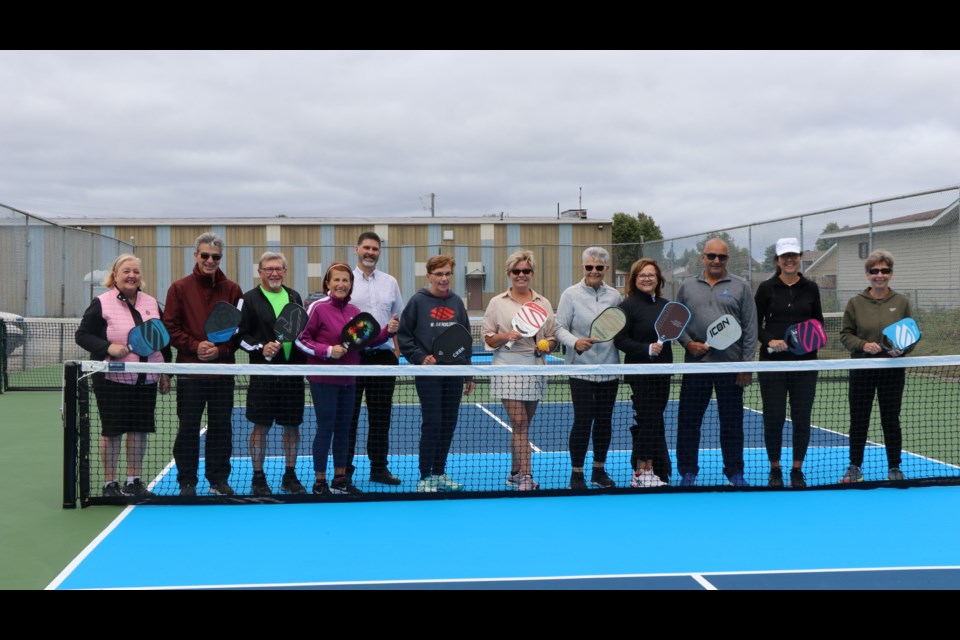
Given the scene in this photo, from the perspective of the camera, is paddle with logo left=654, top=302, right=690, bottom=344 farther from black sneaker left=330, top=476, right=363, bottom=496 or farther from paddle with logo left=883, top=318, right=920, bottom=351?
black sneaker left=330, top=476, right=363, bottom=496

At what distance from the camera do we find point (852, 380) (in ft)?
19.9

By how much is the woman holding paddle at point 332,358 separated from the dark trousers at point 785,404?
282 cm

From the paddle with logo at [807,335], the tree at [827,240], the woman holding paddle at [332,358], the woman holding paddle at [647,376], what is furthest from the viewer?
the tree at [827,240]

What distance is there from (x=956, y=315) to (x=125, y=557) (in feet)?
36.4

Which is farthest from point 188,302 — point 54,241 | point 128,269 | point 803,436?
point 54,241

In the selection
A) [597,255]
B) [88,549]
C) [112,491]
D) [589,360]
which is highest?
[597,255]

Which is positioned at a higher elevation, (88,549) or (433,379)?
(433,379)

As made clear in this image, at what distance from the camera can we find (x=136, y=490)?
5.57 m

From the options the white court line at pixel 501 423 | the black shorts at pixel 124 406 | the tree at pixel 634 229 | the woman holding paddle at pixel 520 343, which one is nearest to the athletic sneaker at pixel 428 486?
the woman holding paddle at pixel 520 343

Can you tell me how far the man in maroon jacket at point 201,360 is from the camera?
556cm

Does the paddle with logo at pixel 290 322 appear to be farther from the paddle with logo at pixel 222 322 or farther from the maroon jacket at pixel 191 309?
the maroon jacket at pixel 191 309

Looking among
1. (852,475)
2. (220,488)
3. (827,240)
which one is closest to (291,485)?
(220,488)

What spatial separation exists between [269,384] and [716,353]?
3.16 m

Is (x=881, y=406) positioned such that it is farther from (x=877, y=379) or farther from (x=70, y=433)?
(x=70, y=433)
